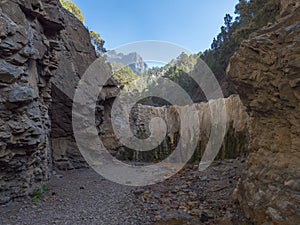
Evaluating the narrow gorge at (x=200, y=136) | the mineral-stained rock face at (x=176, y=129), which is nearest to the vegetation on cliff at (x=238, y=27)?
the mineral-stained rock face at (x=176, y=129)

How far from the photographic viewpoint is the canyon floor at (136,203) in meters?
3.53

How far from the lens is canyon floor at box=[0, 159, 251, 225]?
3.53 meters

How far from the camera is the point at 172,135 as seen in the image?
9969 mm

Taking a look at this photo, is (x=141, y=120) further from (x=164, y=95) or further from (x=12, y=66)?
(x=12, y=66)

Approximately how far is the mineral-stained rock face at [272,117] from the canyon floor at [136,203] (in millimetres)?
615

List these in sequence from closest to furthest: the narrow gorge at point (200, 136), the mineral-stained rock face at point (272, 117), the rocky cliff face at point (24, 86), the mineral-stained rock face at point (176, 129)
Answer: the mineral-stained rock face at point (272, 117) < the narrow gorge at point (200, 136) < the rocky cliff face at point (24, 86) < the mineral-stained rock face at point (176, 129)

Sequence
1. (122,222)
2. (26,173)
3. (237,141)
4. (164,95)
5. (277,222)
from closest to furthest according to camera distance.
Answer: (277,222), (122,222), (26,173), (237,141), (164,95)

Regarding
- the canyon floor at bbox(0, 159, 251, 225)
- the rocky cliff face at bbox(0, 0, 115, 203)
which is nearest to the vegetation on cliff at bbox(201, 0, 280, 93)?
the canyon floor at bbox(0, 159, 251, 225)

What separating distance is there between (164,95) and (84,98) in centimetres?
1062

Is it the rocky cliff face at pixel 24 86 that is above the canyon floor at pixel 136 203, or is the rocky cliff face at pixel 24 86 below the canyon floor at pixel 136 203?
above

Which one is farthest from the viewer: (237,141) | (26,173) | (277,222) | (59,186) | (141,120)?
(141,120)

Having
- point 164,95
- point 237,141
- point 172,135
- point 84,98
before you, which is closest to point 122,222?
point 237,141

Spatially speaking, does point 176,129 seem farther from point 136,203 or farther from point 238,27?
point 238,27

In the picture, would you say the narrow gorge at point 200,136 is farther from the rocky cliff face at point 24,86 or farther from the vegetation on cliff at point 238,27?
the vegetation on cliff at point 238,27
